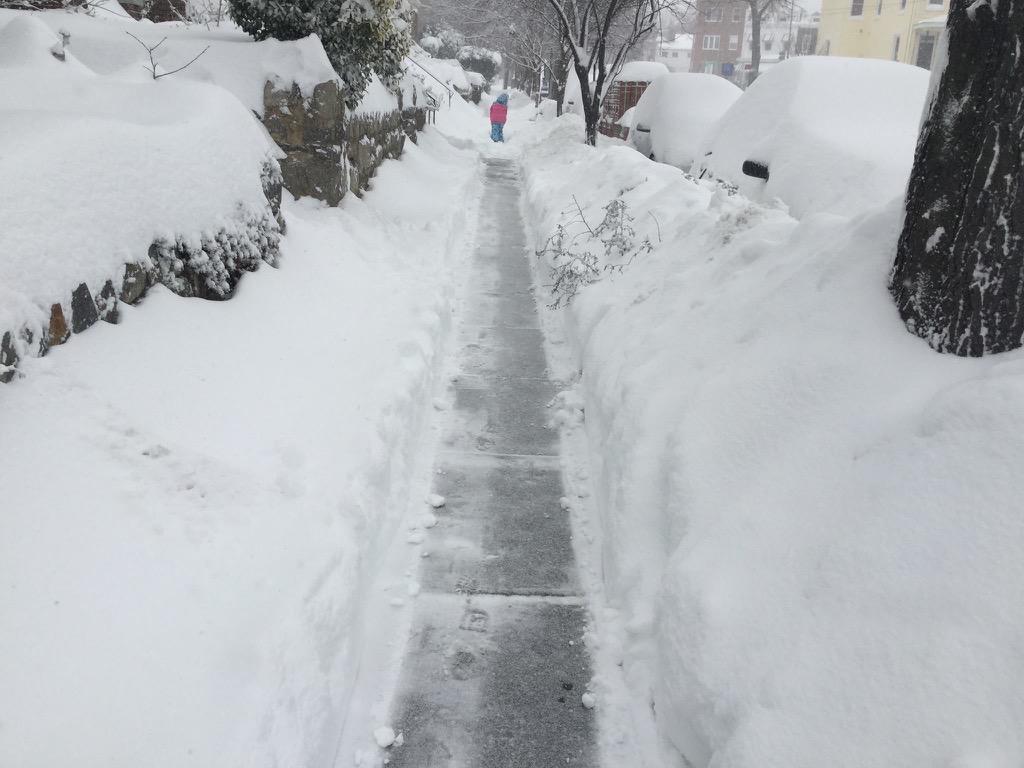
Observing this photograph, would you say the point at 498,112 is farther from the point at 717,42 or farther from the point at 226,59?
the point at 717,42

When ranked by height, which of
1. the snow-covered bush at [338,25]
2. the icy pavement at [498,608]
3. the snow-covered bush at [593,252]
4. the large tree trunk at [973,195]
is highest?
the snow-covered bush at [338,25]

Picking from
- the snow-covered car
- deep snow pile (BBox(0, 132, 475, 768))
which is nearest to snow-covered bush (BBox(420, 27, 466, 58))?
the snow-covered car

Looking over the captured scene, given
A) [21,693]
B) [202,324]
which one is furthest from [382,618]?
[202,324]

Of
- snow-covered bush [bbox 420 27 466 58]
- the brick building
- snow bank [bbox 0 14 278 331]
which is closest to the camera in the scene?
snow bank [bbox 0 14 278 331]

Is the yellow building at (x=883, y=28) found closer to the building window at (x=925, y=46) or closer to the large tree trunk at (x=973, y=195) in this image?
the building window at (x=925, y=46)

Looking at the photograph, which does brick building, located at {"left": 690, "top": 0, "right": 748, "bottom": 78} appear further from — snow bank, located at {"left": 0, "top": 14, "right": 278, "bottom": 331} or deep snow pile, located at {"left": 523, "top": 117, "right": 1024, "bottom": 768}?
deep snow pile, located at {"left": 523, "top": 117, "right": 1024, "bottom": 768}

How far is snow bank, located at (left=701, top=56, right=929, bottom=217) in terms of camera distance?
608 centimetres

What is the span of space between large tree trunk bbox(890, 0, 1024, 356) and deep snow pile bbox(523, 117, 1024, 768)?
170 mm

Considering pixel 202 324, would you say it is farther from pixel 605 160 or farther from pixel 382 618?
pixel 605 160

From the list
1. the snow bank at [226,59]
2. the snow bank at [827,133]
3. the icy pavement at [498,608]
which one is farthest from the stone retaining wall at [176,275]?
the snow bank at [827,133]

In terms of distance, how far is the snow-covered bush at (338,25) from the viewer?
769cm

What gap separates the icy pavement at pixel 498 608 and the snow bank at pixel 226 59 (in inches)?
134

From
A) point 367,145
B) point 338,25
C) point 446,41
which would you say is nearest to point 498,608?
point 338,25

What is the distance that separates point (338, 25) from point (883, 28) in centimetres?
3641
